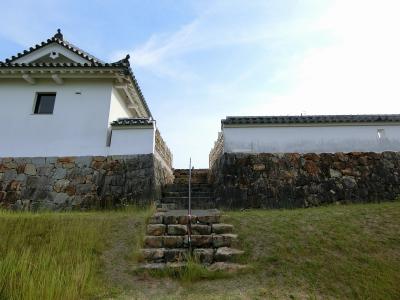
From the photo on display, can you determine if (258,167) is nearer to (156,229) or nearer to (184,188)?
(184,188)

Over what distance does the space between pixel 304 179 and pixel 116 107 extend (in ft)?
22.1

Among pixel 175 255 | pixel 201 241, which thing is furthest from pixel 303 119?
pixel 175 255

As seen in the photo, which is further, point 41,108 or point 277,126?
point 41,108

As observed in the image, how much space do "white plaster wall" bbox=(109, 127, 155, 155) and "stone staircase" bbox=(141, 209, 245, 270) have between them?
3.19 metres

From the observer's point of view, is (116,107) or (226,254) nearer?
(226,254)

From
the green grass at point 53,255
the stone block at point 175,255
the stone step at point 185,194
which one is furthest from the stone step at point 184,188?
the stone block at point 175,255

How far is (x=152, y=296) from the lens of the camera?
14.2 ft

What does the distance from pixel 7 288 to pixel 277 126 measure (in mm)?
8000

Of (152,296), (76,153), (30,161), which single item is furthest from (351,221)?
(30,161)

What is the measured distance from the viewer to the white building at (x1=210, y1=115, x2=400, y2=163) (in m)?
9.71

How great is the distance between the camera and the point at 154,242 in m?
6.03

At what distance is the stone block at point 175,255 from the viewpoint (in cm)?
553

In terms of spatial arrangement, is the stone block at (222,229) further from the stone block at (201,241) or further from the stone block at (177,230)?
the stone block at (177,230)

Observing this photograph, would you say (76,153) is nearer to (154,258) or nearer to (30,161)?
(30,161)
